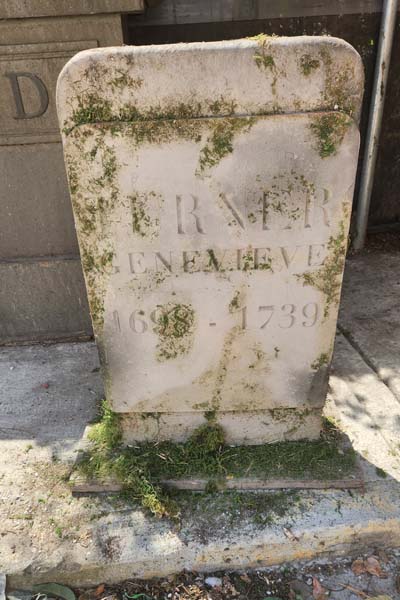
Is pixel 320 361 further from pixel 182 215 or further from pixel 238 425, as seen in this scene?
pixel 182 215

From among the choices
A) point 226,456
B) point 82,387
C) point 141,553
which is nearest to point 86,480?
point 141,553

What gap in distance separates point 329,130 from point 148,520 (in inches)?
74.2

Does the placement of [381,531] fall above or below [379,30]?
below

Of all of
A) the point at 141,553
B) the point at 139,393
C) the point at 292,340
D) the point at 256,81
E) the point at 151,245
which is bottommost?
the point at 141,553

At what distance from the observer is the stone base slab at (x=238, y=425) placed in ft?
8.29

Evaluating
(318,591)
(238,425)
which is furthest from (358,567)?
(238,425)

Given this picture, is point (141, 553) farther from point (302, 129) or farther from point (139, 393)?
point (302, 129)

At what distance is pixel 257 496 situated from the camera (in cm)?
237

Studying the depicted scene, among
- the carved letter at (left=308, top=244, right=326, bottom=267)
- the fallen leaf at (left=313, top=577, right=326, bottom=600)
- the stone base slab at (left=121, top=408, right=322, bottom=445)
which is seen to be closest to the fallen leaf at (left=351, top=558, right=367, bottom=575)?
the fallen leaf at (left=313, top=577, right=326, bottom=600)

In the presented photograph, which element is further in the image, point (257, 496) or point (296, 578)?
point (257, 496)

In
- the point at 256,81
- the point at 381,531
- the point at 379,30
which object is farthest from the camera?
the point at 379,30

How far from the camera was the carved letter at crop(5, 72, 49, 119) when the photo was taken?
310cm

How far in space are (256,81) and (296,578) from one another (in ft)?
6.95

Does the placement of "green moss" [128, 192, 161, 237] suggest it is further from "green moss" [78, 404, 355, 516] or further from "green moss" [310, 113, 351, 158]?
"green moss" [78, 404, 355, 516]
